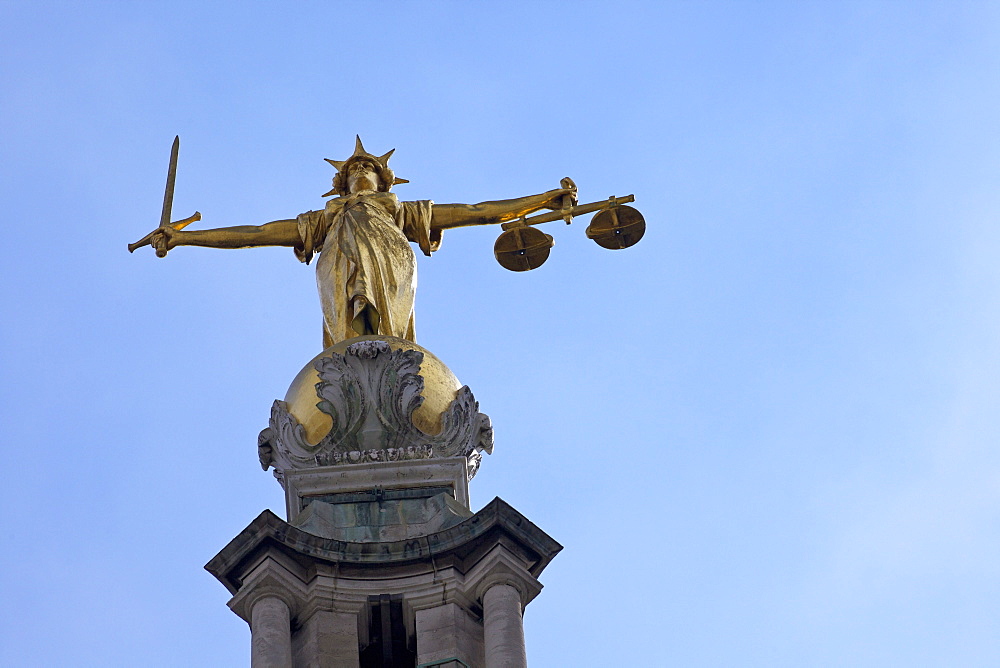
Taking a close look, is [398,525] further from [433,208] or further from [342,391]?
[433,208]

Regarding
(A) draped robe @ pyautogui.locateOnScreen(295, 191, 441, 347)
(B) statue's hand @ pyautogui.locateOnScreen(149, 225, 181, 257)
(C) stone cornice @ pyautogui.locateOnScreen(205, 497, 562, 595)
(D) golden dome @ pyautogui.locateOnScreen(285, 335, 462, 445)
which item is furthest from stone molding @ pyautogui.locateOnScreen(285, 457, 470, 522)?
(B) statue's hand @ pyautogui.locateOnScreen(149, 225, 181, 257)

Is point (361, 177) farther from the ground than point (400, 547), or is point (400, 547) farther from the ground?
point (361, 177)

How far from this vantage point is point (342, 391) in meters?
31.1

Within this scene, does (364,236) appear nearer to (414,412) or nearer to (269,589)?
(414,412)

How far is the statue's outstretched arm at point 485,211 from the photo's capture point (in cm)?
3469

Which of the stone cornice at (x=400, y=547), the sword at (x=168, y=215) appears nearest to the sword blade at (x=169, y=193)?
the sword at (x=168, y=215)

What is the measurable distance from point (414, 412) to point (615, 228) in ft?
14.2

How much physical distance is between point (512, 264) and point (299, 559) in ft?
21.7

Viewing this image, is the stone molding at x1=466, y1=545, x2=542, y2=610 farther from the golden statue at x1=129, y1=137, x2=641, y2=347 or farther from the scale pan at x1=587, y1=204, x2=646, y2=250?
the scale pan at x1=587, y1=204, x2=646, y2=250

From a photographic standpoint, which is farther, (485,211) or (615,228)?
(485,211)

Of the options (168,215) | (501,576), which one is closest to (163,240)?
(168,215)

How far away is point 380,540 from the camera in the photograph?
2955cm

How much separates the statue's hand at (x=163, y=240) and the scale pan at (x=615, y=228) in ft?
16.9

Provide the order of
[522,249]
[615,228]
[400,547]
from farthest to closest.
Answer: [522,249] < [615,228] < [400,547]
